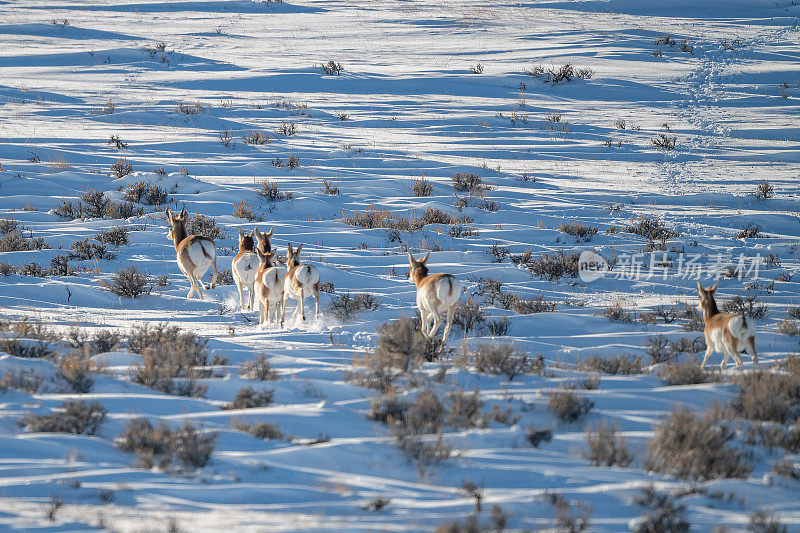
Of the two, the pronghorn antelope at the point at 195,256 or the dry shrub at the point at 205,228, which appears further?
the dry shrub at the point at 205,228

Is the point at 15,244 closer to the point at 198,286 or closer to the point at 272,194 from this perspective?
the point at 198,286

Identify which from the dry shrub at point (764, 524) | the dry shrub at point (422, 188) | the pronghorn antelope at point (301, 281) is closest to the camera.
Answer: the dry shrub at point (764, 524)

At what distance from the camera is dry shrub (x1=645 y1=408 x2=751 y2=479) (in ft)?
13.9

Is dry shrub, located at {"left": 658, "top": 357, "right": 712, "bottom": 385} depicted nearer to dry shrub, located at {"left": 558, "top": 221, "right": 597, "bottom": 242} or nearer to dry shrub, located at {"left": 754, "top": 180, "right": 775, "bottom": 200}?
dry shrub, located at {"left": 558, "top": 221, "right": 597, "bottom": 242}

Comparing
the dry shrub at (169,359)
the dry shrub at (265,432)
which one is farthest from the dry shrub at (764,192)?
the dry shrub at (265,432)

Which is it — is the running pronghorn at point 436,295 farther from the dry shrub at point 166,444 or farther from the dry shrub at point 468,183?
the dry shrub at point 468,183

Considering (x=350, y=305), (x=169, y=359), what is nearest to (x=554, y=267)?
(x=350, y=305)

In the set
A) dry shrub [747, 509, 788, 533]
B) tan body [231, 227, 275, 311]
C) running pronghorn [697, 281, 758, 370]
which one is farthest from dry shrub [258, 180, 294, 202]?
dry shrub [747, 509, 788, 533]

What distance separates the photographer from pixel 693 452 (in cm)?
421

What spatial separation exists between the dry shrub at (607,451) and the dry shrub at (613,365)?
5.97 feet

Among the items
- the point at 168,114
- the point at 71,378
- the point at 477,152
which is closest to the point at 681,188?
the point at 477,152

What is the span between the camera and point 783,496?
4.04 metres

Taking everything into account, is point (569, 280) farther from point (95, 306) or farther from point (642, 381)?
point (95, 306)

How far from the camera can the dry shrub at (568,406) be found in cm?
505
